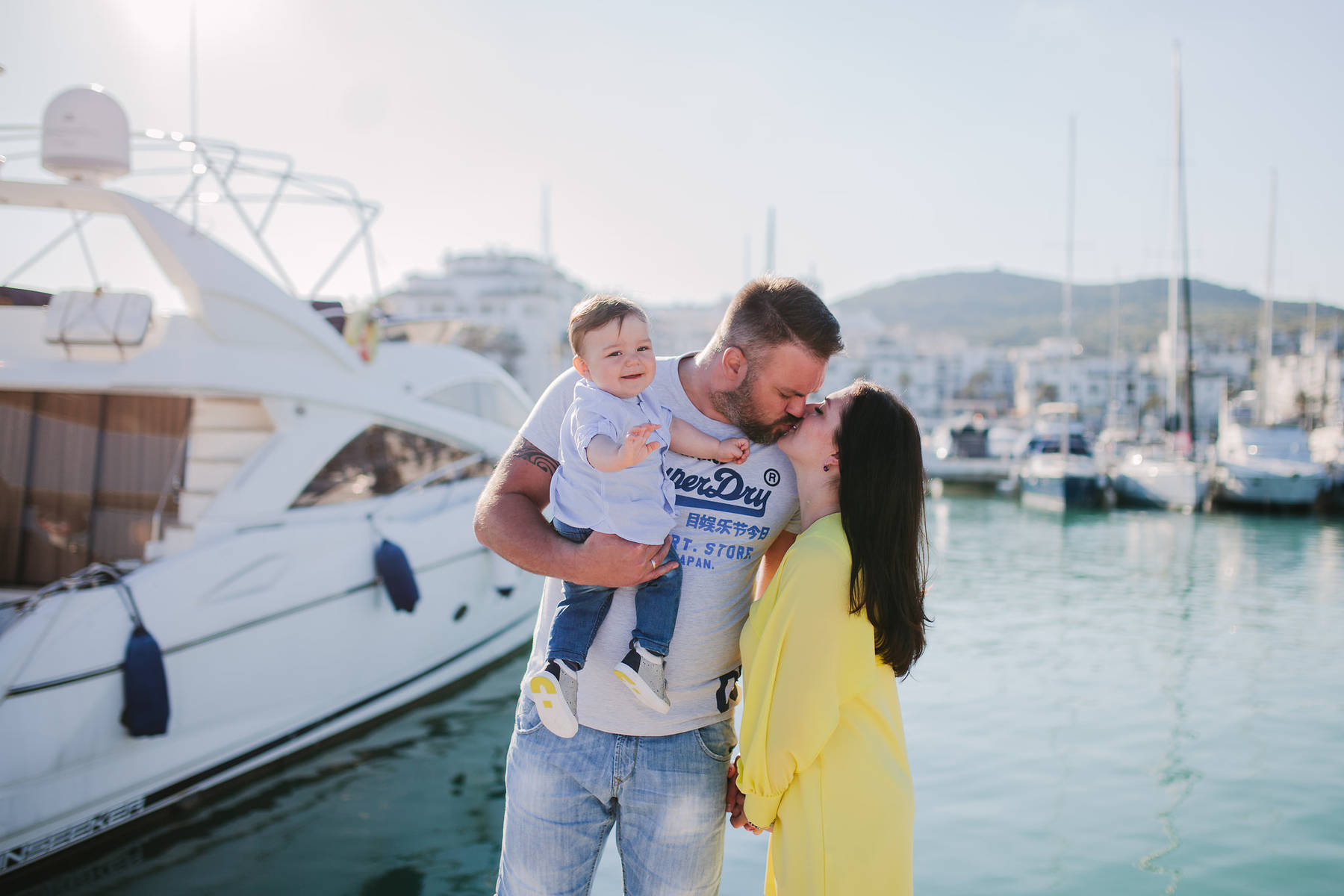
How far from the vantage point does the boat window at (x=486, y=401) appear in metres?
8.88

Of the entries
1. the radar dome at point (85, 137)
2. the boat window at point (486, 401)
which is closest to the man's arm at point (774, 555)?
the radar dome at point (85, 137)

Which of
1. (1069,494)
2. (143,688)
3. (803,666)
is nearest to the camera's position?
(803,666)

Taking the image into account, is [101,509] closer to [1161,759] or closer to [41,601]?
[41,601]

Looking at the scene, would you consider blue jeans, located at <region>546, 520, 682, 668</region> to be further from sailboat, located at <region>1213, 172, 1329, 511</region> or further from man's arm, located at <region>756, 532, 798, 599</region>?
sailboat, located at <region>1213, 172, 1329, 511</region>

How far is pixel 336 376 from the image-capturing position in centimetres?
709

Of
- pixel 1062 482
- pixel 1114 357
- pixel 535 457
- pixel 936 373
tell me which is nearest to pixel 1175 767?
pixel 535 457

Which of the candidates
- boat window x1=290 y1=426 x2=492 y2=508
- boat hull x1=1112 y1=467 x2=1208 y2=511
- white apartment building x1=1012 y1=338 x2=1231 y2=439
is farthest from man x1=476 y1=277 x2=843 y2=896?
white apartment building x1=1012 y1=338 x2=1231 y2=439

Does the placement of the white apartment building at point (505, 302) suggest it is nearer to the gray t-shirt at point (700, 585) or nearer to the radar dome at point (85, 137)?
the radar dome at point (85, 137)

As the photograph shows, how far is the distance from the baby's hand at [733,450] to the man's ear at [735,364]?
5.7 inches

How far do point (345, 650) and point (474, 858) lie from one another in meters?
2.04

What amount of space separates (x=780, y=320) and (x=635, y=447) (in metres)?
0.47

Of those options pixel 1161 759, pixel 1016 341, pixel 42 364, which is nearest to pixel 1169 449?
pixel 1161 759

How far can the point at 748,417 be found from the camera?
2.22 m

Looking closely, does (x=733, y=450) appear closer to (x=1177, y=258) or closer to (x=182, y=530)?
(x=182, y=530)
